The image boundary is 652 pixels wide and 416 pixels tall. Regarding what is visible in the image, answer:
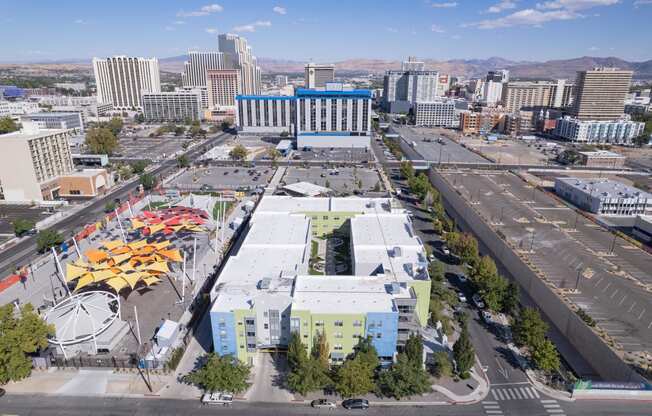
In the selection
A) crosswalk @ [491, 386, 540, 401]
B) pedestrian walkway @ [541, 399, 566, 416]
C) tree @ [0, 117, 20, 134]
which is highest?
tree @ [0, 117, 20, 134]

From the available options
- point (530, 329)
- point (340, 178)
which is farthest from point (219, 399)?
point (340, 178)

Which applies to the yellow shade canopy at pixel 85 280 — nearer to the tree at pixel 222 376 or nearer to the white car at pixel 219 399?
the tree at pixel 222 376

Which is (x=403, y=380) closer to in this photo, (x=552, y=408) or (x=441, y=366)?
(x=441, y=366)

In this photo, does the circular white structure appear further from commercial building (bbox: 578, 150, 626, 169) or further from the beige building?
commercial building (bbox: 578, 150, 626, 169)

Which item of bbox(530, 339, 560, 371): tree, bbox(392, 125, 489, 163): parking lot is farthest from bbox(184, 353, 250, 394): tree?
bbox(392, 125, 489, 163): parking lot

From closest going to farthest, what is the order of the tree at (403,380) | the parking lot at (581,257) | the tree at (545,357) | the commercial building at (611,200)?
the tree at (403,380) < the tree at (545,357) < the parking lot at (581,257) < the commercial building at (611,200)

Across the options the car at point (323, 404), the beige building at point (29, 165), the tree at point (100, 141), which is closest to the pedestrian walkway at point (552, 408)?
the car at point (323, 404)
